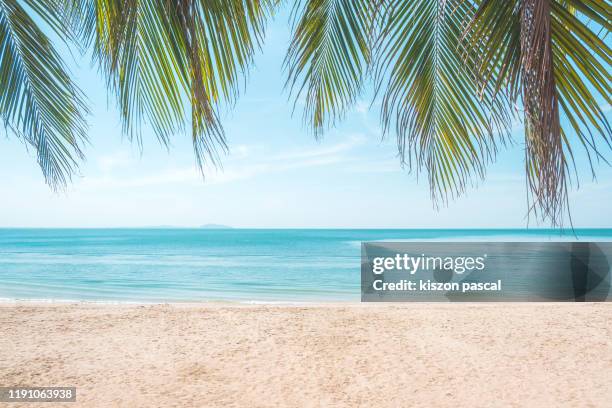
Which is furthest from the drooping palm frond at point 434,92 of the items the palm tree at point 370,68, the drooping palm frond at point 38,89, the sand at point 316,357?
the sand at point 316,357

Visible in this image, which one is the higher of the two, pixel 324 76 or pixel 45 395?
pixel 324 76

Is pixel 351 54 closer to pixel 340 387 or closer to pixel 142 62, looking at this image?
pixel 142 62

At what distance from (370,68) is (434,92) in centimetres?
29

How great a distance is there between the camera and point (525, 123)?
3.73 ft

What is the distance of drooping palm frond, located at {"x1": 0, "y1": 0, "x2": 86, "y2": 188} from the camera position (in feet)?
5.76

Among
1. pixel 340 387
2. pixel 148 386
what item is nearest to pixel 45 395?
pixel 148 386

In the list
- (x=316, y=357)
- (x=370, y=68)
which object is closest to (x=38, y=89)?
(x=370, y=68)

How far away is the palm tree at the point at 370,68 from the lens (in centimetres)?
97

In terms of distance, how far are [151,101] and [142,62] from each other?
0.45 ft

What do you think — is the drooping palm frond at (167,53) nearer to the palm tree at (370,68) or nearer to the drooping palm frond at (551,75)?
the palm tree at (370,68)

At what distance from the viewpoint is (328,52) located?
2.01 metres

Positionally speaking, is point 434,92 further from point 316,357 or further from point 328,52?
point 316,357

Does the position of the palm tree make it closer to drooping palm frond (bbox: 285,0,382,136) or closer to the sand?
drooping palm frond (bbox: 285,0,382,136)

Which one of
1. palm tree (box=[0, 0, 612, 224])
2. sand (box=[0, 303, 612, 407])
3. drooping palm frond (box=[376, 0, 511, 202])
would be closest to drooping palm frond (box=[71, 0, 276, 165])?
palm tree (box=[0, 0, 612, 224])
